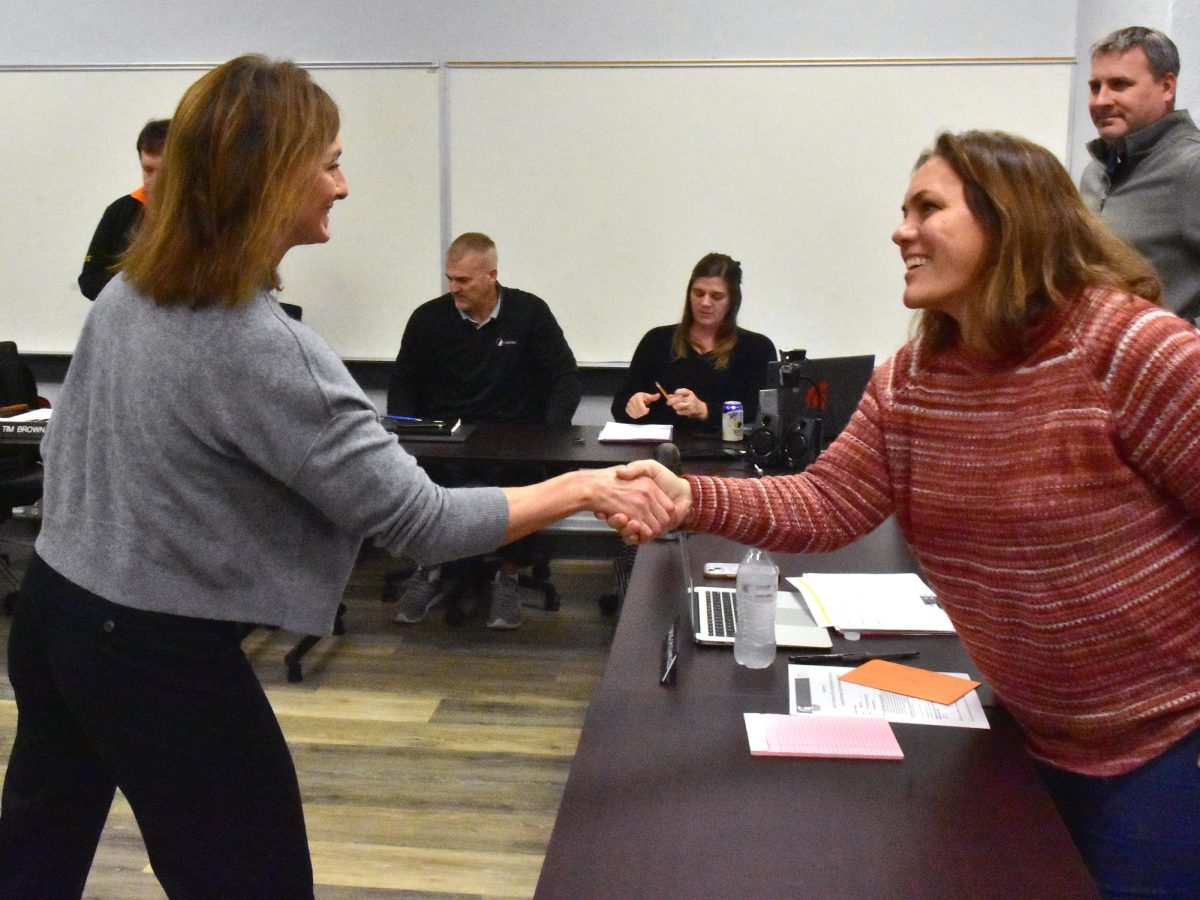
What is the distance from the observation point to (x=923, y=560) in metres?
1.47

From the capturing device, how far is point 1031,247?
1.33 metres

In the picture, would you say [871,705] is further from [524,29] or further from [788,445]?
[524,29]

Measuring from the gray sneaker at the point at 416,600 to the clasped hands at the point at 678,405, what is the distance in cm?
107

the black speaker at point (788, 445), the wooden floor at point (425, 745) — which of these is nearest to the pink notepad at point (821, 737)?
the wooden floor at point (425, 745)

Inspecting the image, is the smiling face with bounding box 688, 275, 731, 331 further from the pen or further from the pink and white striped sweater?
the pink and white striped sweater

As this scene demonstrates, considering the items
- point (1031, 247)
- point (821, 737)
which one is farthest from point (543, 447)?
point (1031, 247)

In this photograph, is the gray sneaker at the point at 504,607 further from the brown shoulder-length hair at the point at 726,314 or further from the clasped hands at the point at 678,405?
the brown shoulder-length hair at the point at 726,314

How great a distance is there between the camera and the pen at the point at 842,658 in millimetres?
1673

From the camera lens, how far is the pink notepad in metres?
1.36

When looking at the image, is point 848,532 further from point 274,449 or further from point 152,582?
point 152,582

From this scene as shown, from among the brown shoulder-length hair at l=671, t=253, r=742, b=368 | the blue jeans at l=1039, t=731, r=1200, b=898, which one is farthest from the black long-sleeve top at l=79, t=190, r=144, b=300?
the blue jeans at l=1039, t=731, r=1200, b=898

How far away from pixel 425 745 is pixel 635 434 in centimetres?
124

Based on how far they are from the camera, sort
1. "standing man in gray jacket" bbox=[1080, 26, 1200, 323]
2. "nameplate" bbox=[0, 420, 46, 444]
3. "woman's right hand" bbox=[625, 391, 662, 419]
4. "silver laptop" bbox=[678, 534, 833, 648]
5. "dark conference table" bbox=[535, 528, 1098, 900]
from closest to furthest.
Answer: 1. "dark conference table" bbox=[535, 528, 1098, 900]
2. "silver laptop" bbox=[678, 534, 833, 648]
3. "standing man in gray jacket" bbox=[1080, 26, 1200, 323]
4. "nameplate" bbox=[0, 420, 46, 444]
5. "woman's right hand" bbox=[625, 391, 662, 419]

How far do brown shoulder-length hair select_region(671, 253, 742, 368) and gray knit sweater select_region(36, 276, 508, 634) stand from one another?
2695 mm
